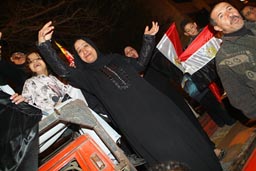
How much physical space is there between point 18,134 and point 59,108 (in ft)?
1.30

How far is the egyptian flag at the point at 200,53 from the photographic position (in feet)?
17.8

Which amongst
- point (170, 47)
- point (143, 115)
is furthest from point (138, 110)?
point (170, 47)

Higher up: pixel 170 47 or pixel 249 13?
pixel 170 47

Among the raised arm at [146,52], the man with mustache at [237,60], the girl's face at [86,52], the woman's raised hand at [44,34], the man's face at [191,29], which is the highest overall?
the woman's raised hand at [44,34]

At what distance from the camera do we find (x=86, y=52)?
13.1ft

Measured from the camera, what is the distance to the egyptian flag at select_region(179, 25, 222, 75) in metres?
5.42

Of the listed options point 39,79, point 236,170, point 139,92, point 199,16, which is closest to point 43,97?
point 39,79

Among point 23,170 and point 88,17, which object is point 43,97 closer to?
point 23,170

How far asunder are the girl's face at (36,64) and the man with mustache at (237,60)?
2290 millimetres

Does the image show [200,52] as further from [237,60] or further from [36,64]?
[36,64]

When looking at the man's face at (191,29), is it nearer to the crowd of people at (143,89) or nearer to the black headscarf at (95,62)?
the crowd of people at (143,89)

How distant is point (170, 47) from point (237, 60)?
2.02m

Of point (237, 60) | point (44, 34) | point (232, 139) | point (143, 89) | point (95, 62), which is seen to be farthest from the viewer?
point (232, 139)

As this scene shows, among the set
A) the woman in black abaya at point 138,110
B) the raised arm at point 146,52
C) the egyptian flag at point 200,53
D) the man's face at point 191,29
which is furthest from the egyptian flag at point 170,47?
Answer: the woman in black abaya at point 138,110
